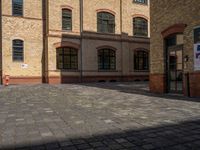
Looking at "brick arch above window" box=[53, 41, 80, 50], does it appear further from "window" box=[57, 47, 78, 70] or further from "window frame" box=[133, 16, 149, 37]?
"window frame" box=[133, 16, 149, 37]

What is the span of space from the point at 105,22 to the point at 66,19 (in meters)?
4.25

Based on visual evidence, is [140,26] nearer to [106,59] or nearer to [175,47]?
[106,59]

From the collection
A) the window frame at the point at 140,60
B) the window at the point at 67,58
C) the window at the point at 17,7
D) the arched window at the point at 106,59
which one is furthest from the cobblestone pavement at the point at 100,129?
the window frame at the point at 140,60

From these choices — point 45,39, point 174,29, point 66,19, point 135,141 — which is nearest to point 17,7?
point 45,39

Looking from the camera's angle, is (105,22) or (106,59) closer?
(106,59)

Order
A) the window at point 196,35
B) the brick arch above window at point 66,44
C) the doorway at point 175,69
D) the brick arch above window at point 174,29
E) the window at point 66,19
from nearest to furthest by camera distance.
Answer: the window at point 196,35 < the brick arch above window at point 174,29 < the doorway at point 175,69 < the brick arch above window at point 66,44 < the window at point 66,19

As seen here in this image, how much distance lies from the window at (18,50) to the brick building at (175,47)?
12.8 meters

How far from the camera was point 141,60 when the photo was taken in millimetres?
27172

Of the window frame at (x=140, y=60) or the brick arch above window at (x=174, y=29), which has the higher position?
the brick arch above window at (x=174, y=29)

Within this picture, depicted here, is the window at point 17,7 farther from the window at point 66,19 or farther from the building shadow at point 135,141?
the building shadow at point 135,141

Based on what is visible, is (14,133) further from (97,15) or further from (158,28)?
(97,15)

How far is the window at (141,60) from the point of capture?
87.9 feet

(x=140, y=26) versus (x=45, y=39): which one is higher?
(x=140, y=26)

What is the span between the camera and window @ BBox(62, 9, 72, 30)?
2320 centimetres
